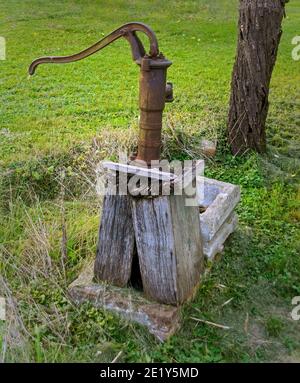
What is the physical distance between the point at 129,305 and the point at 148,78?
3.45 feet

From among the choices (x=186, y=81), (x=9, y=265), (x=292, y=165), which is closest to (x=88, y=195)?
(x=9, y=265)

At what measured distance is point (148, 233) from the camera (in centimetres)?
212

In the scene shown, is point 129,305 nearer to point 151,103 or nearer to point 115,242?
point 115,242

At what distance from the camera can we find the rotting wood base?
83.4 inches

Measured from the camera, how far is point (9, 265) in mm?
2531

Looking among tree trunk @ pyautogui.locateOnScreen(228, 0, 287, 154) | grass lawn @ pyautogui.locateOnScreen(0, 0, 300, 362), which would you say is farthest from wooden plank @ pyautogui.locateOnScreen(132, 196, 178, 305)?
tree trunk @ pyautogui.locateOnScreen(228, 0, 287, 154)

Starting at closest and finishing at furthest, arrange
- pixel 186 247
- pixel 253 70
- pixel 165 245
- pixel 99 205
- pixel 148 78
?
pixel 148 78 → pixel 165 245 → pixel 186 247 → pixel 99 205 → pixel 253 70

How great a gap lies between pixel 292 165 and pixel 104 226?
7.25 feet

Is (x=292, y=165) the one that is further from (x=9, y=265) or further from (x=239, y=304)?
(x=9, y=265)

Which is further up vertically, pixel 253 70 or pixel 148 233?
pixel 253 70

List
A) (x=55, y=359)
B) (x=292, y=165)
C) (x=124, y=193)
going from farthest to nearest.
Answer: (x=292, y=165) < (x=124, y=193) < (x=55, y=359)

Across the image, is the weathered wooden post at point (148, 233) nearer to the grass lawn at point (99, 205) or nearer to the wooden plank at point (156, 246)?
the wooden plank at point (156, 246)

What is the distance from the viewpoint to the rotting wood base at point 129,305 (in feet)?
6.95

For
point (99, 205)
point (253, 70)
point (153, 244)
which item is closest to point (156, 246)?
point (153, 244)
